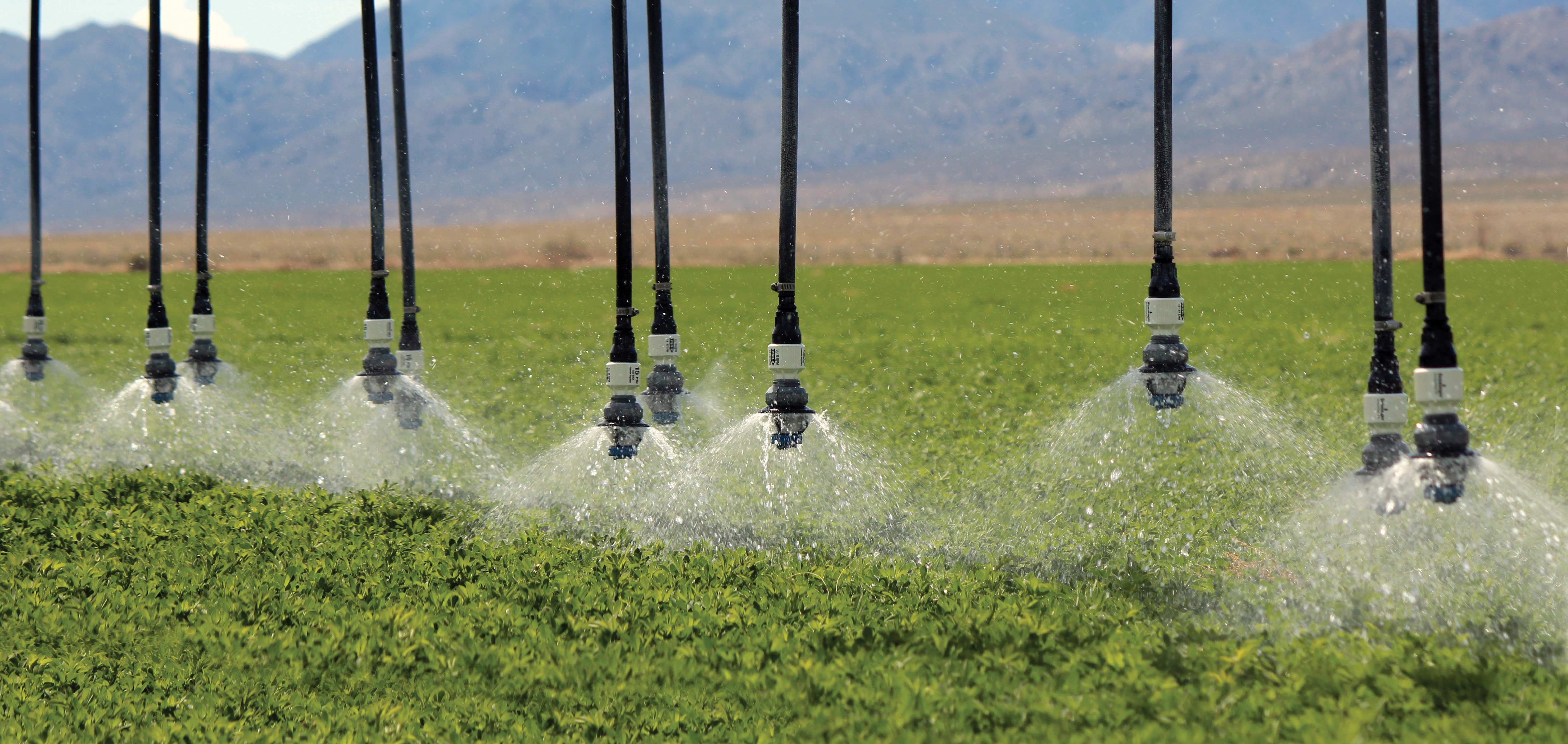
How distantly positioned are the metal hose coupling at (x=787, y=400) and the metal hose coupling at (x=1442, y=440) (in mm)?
3969

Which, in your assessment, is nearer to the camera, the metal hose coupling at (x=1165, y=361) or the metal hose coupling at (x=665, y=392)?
the metal hose coupling at (x=1165, y=361)

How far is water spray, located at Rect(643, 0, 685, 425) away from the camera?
12484 millimetres

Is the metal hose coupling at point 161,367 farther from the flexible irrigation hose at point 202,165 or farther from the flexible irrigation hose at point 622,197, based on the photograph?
the flexible irrigation hose at point 622,197

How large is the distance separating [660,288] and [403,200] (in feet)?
11.7

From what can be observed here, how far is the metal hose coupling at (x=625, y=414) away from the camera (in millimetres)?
11656

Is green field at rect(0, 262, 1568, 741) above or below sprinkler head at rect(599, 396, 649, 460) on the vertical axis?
below

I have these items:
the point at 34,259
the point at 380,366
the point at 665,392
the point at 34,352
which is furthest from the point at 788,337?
the point at 34,259

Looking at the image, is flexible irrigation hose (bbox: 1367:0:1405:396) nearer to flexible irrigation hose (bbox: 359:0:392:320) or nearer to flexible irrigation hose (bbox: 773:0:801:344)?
flexible irrigation hose (bbox: 773:0:801:344)

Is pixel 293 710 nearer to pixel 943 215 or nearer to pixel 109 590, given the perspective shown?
pixel 109 590

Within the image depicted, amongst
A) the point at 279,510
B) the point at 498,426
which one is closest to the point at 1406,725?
the point at 279,510

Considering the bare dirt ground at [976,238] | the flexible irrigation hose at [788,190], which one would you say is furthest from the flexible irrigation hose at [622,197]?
the bare dirt ground at [976,238]

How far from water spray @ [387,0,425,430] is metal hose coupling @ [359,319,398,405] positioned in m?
0.08

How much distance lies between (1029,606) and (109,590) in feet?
17.6

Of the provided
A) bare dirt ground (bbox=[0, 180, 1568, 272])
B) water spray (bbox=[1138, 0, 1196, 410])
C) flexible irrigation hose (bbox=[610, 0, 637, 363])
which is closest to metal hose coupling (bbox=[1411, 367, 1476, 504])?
water spray (bbox=[1138, 0, 1196, 410])
